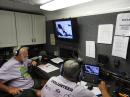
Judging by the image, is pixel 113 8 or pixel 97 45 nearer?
pixel 113 8

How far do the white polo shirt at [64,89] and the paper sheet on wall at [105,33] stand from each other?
1.02 m

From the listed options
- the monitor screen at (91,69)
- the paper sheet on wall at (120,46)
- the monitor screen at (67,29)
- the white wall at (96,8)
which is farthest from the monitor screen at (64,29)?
the paper sheet on wall at (120,46)

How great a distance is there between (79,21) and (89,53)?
0.63 meters

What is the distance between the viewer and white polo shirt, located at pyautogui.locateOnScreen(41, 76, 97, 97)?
1156mm

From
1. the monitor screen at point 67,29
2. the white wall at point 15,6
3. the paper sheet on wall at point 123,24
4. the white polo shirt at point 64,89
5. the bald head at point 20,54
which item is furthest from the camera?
the white wall at point 15,6

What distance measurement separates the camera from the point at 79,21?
2.43 meters

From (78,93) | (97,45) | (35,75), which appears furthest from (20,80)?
(97,45)

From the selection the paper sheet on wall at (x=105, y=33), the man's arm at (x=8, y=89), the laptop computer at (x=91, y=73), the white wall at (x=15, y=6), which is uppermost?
the white wall at (x=15, y=6)

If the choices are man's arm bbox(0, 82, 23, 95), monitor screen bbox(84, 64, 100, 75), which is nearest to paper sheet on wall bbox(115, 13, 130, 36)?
monitor screen bbox(84, 64, 100, 75)

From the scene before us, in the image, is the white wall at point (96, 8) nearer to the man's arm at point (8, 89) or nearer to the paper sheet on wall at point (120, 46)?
the paper sheet on wall at point (120, 46)

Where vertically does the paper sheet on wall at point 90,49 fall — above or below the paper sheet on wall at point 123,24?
below

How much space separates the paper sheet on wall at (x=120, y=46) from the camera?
1735 mm

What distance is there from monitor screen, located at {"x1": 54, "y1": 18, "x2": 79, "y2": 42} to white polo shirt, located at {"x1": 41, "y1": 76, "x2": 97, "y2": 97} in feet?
4.16

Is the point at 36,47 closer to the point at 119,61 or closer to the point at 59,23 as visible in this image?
the point at 59,23
